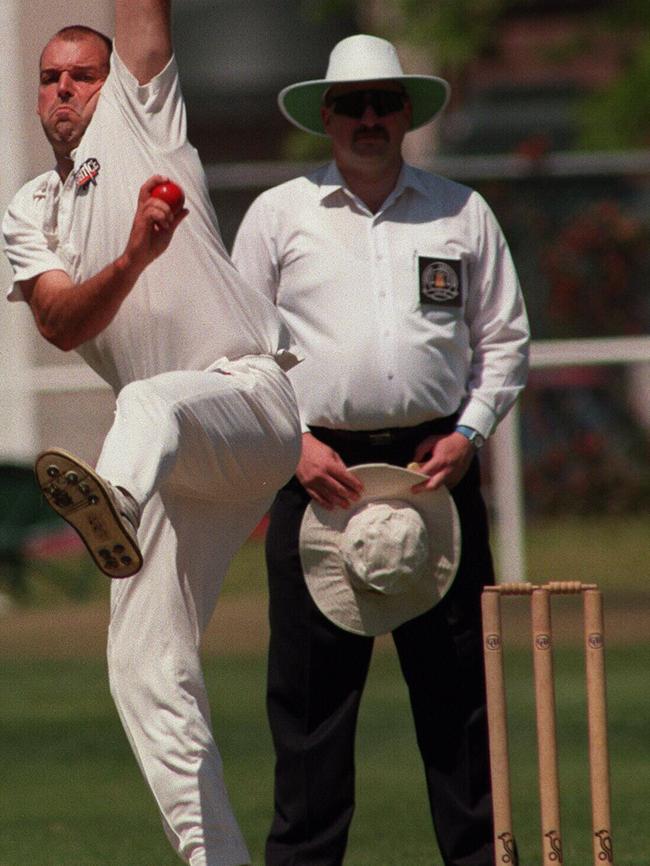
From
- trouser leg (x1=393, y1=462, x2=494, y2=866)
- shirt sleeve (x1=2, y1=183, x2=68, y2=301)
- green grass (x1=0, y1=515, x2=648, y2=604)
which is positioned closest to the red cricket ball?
shirt sleeve (x1=2, y1=183, x2=68, y2=301)

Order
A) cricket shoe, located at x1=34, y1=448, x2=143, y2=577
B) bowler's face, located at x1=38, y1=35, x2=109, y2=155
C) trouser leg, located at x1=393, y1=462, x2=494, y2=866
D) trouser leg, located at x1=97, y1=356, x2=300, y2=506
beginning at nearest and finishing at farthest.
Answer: cricket shoe, located at x1=34, y1=448, x2=143, y2=577, trouser leg, located at x1=97, y1=356, x2=300, y2=506, bowler's face, located at x1=38, y1=35, x2=109, y2=155, trouser leg, located at x1=393, y1=462, x2=494, y2=866

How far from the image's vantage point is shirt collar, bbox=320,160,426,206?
6129 millimetres

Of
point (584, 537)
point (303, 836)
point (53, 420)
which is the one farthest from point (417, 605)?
point (584, 537)

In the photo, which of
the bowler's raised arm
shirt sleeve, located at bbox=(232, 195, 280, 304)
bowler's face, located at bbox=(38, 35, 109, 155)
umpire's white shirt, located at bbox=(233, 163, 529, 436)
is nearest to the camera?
the bowler's raised arm

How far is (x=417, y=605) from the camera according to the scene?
6.05 m

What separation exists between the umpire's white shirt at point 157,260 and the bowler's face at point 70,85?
63mm

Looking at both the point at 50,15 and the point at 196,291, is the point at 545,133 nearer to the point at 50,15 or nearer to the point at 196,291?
the point at 50,15

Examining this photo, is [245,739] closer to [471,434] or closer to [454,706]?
[454,706]

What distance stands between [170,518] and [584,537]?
32.8ft

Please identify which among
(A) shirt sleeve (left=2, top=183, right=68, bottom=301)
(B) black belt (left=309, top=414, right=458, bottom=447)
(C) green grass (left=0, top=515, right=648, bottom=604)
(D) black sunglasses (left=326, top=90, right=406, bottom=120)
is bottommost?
(C) green grass (left=0, top=515, right=648, bottom=604)

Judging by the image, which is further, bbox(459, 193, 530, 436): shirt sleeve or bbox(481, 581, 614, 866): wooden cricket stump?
bbox(459, 193, 530, 436): shirt sleeve

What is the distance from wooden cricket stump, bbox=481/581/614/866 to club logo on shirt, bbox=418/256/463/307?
46.5 inches

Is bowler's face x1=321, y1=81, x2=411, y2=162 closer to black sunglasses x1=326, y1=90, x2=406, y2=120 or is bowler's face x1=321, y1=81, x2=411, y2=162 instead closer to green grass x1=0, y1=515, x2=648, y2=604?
black sunglasses x1=326, y1=90, x2=406, y2=120

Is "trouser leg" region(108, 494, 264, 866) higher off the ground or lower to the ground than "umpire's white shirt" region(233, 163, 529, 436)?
lower
